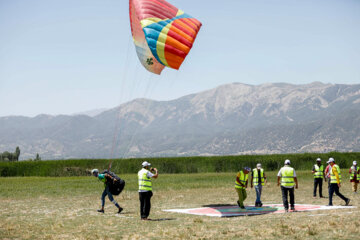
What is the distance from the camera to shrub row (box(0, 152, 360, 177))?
65.5 m

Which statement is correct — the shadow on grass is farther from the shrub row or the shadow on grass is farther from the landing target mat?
the shrub row

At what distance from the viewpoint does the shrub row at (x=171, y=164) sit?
215 ft

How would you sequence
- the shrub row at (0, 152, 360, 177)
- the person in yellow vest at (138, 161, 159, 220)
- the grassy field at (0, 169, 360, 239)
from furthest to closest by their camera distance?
the shrub row at (0, 152, 360, 177) → the person in yellow vest at (138, 161, 159, 220) → the grassy field at (0, 169, 360, 239)

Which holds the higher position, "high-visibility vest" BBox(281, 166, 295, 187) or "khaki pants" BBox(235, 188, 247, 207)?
"high-visibility vest" BBox(281, 166, 295, 187)

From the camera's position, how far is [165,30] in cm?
2231

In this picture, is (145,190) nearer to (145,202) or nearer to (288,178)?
(145,202)

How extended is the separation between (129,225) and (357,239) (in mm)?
8186

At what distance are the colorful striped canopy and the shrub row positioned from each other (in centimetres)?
4177

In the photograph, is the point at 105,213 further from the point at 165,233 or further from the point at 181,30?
the point at 181,30

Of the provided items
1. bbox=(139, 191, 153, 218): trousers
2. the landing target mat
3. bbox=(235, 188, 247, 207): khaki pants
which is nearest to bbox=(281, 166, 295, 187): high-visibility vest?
the landing target mat

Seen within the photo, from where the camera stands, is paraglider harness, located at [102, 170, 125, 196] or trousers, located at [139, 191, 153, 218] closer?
trousers, located at [139, 191, 153, 218]

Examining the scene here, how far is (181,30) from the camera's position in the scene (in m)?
22.7

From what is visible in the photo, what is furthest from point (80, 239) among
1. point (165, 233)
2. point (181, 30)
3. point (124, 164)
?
point (124, 164)

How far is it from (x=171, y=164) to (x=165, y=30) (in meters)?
47.3
